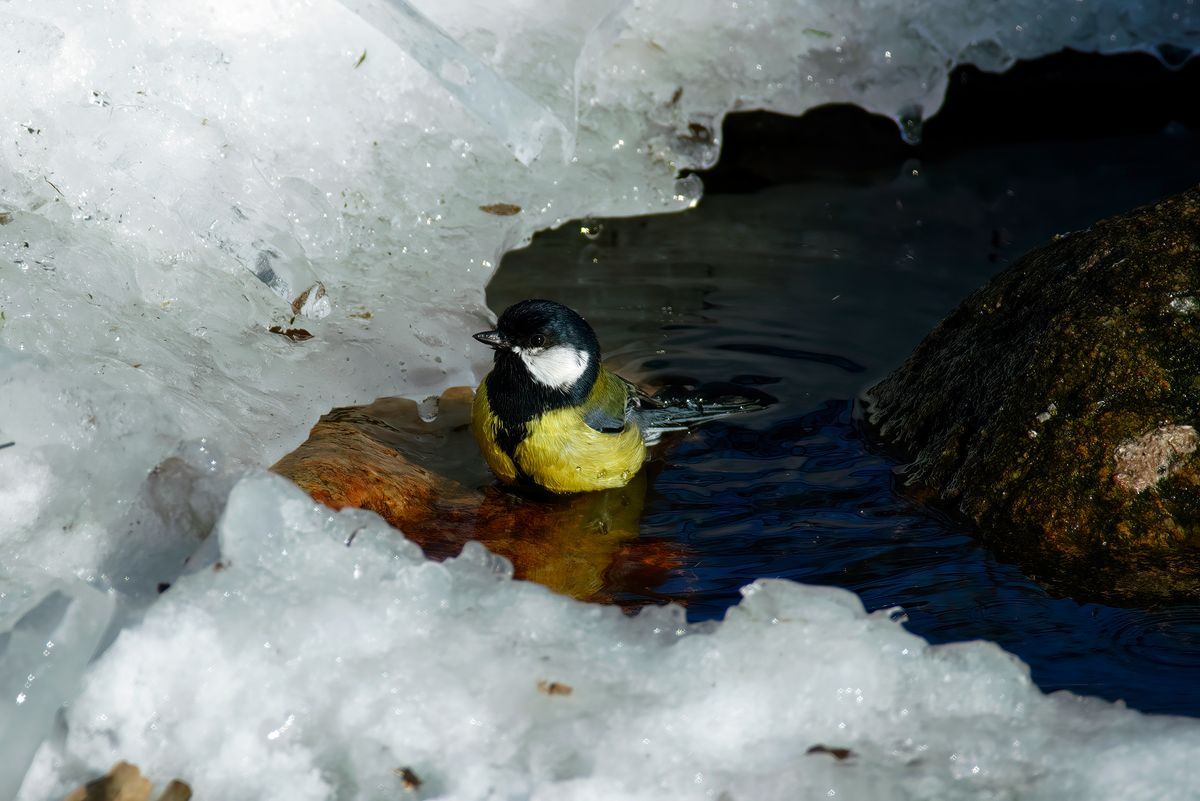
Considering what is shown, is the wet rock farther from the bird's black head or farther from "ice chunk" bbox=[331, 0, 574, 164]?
"ice chunk" bbox=[331, 0, 574, 164]

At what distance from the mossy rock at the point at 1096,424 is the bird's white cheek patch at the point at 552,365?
1.34 m

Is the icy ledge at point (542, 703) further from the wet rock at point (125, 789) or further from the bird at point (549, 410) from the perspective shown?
the bird at point (549, 410)

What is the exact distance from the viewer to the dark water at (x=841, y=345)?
3.47 metres

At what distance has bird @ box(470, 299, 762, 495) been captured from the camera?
14.9 feet

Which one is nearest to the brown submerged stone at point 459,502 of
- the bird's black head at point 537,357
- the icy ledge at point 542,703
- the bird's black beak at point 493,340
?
the bird's black head at point 537,357

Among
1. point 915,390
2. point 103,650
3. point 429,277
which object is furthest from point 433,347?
point 103,650

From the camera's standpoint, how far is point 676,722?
2729 millimetres

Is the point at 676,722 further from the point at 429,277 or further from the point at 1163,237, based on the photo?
the point at 429,277

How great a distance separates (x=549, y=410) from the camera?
15.1 feet

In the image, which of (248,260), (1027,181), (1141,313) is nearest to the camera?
→ (1141,313)

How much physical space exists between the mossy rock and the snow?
3.49 ft

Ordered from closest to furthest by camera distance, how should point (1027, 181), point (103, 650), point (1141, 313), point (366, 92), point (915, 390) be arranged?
point (103, 650)
point (1141, 313)
point (915, 390)
point (366, 92)
point (1027, 181)

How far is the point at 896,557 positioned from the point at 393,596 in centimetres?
178

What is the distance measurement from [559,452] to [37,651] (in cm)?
215
